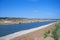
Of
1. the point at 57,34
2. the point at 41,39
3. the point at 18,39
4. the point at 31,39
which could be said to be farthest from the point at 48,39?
the point at 57,34

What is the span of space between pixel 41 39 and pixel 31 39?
124 cm

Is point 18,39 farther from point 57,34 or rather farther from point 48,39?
point 57,34

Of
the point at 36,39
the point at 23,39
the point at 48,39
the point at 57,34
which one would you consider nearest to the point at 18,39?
the point at 23,39

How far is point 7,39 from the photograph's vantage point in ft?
55.9

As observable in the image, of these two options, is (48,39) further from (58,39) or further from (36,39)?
(58,39)

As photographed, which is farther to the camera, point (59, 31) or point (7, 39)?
point (7, 39)

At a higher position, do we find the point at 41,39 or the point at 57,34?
the point at 57,34

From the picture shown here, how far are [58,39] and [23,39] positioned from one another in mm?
6004

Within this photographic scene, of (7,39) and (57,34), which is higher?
(57,34)

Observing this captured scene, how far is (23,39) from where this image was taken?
16984 millimetres

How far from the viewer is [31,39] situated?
17391 mm

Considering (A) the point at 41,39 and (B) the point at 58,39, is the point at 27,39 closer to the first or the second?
(A) the point at 41,39

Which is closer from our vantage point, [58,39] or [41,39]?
[58,39]

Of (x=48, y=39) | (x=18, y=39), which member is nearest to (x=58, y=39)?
(x=48, y=39)
